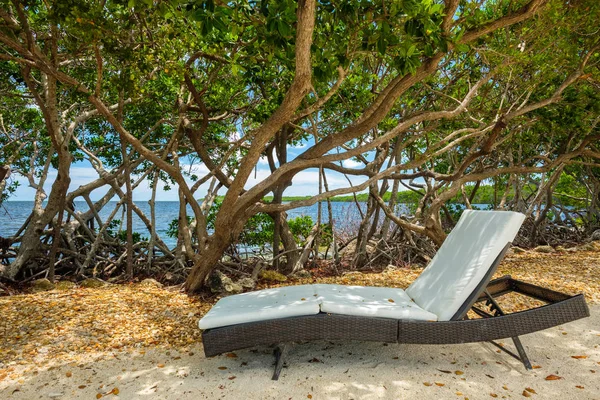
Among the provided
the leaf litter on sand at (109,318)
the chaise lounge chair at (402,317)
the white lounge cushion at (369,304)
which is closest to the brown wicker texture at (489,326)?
the chaise lounge chair at (402,317)

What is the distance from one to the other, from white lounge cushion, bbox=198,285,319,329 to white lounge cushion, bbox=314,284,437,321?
0.11 m

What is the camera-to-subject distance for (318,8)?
11.3ft

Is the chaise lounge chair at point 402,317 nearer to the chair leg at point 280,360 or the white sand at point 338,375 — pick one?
the chair leg at point 280,360

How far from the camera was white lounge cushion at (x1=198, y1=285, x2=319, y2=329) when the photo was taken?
9.08ft

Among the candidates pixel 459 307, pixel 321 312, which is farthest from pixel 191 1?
pixel 459 307

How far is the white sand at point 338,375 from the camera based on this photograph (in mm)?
2555

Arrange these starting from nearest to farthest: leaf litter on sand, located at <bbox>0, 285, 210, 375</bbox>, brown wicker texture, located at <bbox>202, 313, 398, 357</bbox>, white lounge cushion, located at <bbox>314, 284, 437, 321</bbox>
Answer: brown wicker texture, located at <bbox>202, 313, 398, 357</bbox> < white lounge cushion, located at <bbox>314, 284, 437, 321</bbox> < leaf litter on sand, located at <bbox>0, 285, 210, 375</bbox>

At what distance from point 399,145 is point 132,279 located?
509cm

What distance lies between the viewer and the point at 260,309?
2.85 meters

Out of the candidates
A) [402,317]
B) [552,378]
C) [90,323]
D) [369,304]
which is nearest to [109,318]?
[90,323]

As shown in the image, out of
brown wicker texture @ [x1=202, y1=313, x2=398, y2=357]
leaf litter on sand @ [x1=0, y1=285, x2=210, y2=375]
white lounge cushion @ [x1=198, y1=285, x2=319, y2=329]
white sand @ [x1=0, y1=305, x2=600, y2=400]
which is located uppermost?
white lounge cushion @ [x1=198, y1=285, x2=319, y2=329]

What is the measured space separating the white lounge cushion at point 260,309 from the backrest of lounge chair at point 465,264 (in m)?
0.93

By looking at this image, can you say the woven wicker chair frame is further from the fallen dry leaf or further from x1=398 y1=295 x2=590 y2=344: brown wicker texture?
the fallen dry leaf

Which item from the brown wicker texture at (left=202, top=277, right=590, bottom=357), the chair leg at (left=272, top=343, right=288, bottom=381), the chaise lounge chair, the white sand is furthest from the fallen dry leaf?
the chair leg at (left=272, top=343, right=288, bottom=381)
